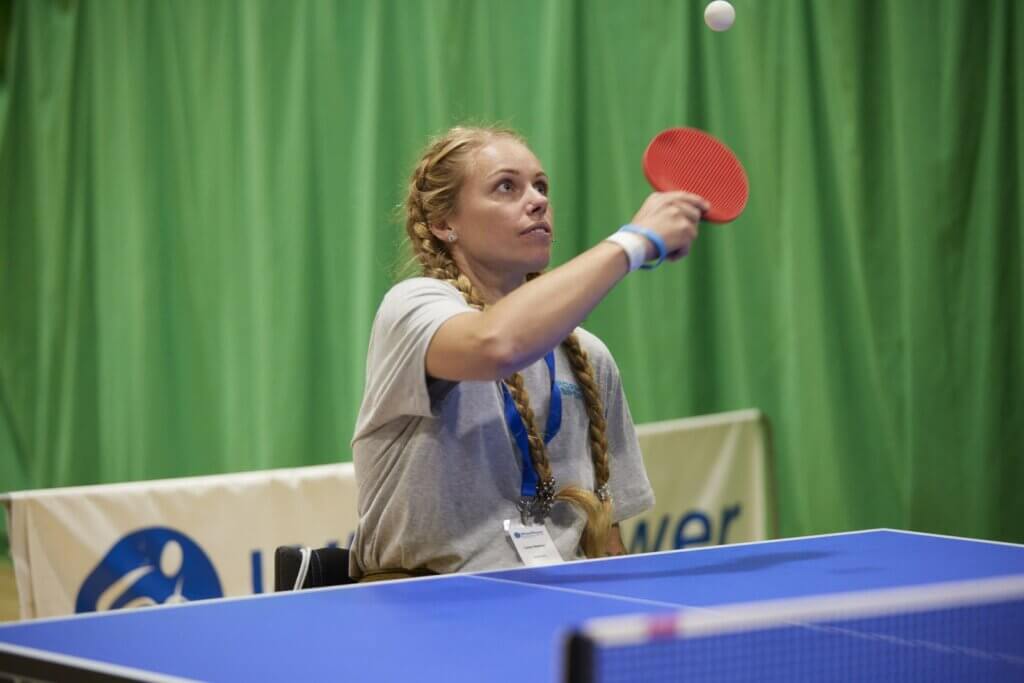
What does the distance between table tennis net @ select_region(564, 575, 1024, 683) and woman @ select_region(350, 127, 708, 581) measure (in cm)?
87

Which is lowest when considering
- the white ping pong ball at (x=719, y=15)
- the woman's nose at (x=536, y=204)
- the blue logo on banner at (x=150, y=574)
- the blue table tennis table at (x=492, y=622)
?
the blue logo on banner at (x=150, y=574)

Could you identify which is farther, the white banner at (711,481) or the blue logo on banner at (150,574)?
the white banner at (711,481)

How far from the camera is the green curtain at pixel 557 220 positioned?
4367 millimetres

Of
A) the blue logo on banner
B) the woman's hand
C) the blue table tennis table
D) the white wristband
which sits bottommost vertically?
the blue logo on banner

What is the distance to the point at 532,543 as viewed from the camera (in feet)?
8.01

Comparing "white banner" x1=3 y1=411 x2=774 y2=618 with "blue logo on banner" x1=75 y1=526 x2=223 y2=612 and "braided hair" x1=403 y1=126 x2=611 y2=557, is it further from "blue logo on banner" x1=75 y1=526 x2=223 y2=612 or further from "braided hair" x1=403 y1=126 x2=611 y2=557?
"braided hair" x1=403 y1=126 x2=611 y2=557

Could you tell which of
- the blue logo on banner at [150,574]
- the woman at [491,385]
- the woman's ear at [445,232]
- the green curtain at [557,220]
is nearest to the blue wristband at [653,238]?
the woman at [491,385]

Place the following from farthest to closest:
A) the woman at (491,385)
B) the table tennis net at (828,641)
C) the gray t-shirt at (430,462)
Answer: the gray t-shirt at (430,462) → the woman at (491,385) → the table tennis net at (828,641)

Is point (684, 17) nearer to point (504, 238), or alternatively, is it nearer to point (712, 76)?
point (712, 76)

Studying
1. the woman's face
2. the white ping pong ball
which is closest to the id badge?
the woman's face

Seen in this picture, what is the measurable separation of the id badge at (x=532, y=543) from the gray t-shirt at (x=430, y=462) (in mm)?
21

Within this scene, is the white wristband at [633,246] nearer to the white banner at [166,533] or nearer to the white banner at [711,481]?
the white banner at [166,533]

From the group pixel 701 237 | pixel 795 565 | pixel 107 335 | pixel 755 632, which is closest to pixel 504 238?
pixel 795 565

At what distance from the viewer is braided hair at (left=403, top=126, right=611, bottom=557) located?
2.51 m
